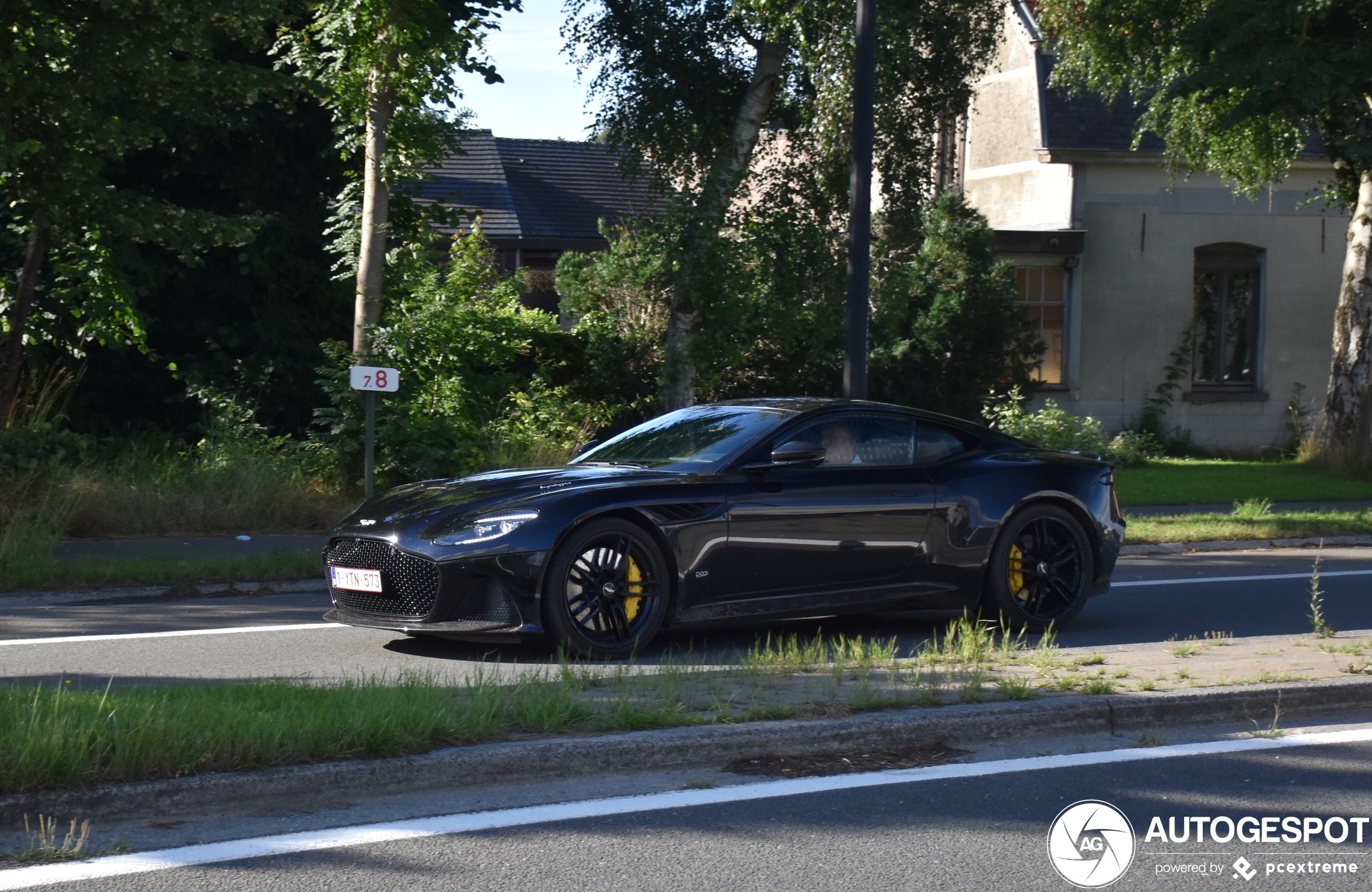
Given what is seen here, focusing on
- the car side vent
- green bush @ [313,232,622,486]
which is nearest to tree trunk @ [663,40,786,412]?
green bush @ [313,232,622,486]

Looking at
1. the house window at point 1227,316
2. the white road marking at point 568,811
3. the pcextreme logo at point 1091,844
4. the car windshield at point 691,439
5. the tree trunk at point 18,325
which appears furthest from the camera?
the house window at point 1227,316

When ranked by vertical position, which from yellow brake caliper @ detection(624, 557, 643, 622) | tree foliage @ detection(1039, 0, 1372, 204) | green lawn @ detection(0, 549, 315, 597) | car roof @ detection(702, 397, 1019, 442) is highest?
tree foliage @ detection(1039, 0, 1372, 204)

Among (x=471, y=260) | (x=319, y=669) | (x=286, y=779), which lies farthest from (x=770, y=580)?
(x=471, y=260)

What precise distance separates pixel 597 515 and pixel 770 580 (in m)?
1.10

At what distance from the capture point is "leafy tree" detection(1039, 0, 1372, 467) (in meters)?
17.3

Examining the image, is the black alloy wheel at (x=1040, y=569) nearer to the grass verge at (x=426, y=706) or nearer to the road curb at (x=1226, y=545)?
the grass verge at (x=426, y=706)

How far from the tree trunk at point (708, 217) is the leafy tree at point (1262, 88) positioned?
5334 mm

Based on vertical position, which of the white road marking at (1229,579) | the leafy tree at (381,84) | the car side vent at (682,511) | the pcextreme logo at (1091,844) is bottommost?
the pcextreme logo at (1091,844)

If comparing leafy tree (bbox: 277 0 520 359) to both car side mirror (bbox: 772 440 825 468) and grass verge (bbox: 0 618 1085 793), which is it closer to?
car side mirror (bbox: 772 440 825 468)

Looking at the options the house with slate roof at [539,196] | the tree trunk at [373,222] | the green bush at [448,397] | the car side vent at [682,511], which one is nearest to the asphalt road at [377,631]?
the car side vent at [682,511]

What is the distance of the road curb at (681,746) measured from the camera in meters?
4.64

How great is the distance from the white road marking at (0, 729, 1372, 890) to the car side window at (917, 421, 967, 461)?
3.03 m

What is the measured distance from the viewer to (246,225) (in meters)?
13.9

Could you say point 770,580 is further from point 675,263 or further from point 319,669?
point 675,263
